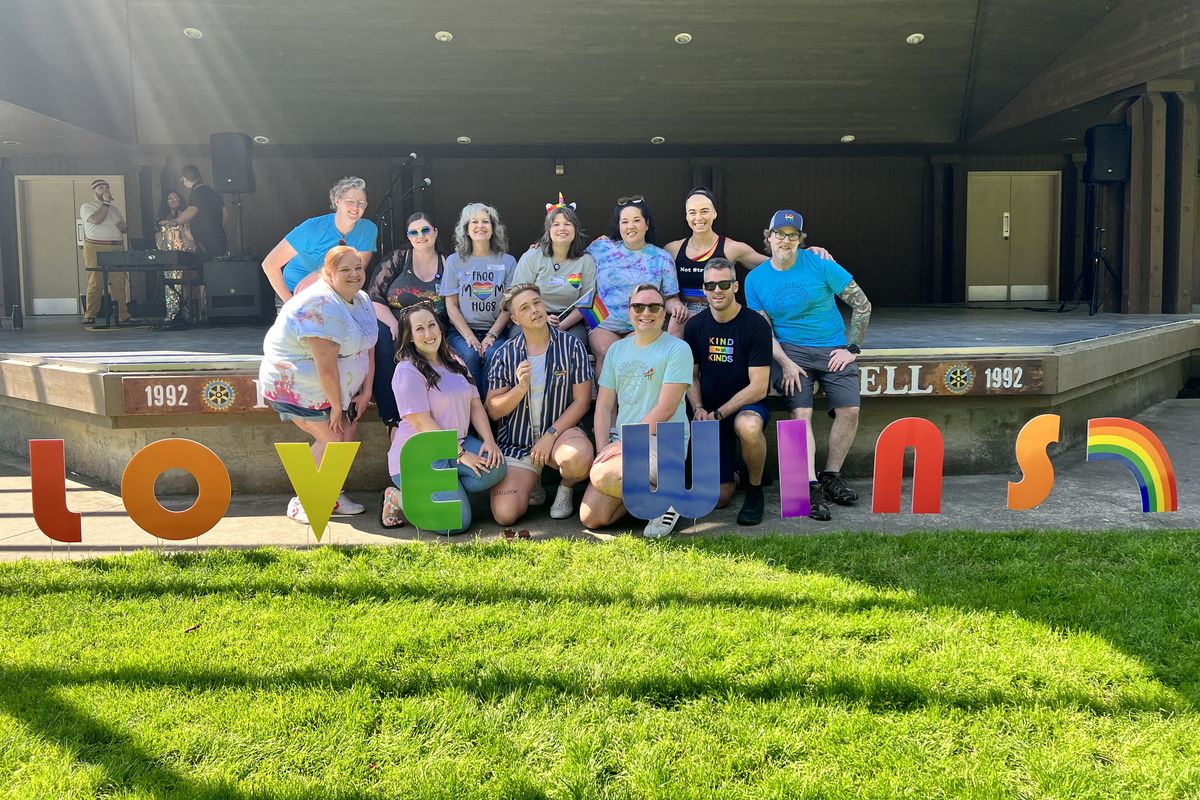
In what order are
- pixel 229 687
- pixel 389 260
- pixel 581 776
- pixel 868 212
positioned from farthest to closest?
pixel 868 212, pixel 389 260, pixel 229 687, pixel 581 776

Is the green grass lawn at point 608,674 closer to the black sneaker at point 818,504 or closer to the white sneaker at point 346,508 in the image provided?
the black sneaker at point 818,504

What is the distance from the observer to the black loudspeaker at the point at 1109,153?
9.77 meters

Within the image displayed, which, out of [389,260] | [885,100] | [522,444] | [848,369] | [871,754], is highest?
[885,100]

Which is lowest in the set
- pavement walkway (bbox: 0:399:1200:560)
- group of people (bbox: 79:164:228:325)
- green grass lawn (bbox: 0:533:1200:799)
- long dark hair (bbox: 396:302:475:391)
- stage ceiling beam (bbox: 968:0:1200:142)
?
green grass lawn (bbox: 0:533:1200:799)

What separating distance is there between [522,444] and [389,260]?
174 centimetres

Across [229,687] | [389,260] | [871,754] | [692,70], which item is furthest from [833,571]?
[692,70]

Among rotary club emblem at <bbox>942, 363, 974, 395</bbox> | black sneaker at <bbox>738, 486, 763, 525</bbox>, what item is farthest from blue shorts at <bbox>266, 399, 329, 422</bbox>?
rotary club emblem at <bbox>942, 363, 974, 395</bbox>

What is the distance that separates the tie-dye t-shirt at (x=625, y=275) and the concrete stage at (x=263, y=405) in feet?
4.11

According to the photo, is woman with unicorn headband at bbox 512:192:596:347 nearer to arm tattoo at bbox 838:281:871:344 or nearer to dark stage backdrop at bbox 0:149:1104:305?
arm tattoo at bbox 838:281:871:344

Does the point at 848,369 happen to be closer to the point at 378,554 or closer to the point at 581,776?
the point at 378,554

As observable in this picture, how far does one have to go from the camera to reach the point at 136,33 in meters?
10.1

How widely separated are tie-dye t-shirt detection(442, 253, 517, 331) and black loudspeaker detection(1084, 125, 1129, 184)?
302 inches

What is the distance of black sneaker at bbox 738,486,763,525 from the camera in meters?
4.43

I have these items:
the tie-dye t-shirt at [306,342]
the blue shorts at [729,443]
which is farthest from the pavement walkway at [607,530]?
the tie-dye t-shirt at [306,342]
